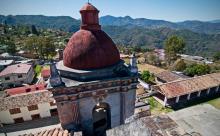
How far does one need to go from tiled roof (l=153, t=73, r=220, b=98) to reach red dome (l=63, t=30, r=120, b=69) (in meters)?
25.5

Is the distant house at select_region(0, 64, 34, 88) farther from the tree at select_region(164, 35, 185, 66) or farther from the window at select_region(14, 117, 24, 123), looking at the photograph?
the tree at select_region(164, 35, 185, 66)

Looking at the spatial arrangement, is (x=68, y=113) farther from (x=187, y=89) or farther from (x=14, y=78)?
(x=14, y=78)

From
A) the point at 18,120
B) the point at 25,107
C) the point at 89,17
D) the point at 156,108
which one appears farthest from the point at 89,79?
the point at 18,120

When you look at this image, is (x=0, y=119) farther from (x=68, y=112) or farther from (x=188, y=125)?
(x=188, y=125)

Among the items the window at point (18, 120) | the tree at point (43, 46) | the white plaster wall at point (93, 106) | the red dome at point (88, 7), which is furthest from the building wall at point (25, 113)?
the tree at point (43, 46)

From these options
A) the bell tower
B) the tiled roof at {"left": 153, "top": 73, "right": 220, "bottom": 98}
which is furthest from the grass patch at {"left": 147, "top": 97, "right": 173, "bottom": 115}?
the bell tower

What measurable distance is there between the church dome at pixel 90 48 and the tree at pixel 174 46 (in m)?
59.0

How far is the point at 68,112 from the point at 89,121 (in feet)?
6.77

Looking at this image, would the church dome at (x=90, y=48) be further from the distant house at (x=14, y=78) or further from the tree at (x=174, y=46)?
the tree at (x=174, y=46)

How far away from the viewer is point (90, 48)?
45.8 feet

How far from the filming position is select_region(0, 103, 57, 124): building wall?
32344 mm

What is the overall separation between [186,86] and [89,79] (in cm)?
3214

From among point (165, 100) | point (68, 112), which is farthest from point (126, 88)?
point (165, 100)

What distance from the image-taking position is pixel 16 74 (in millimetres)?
50594
